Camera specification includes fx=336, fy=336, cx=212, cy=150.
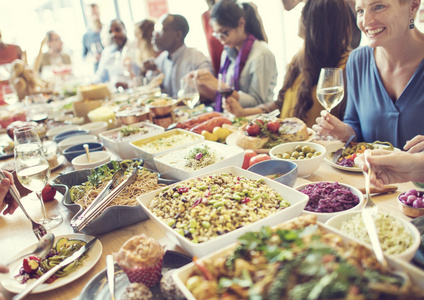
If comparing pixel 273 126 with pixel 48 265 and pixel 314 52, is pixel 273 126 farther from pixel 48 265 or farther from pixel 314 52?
pixel 48 265

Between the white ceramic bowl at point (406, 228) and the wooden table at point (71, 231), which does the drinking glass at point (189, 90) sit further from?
the white ceramic bowl at point (406, 228)

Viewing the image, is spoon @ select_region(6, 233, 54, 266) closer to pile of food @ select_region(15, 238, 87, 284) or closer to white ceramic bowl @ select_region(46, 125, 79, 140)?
pile of food @ select_region(15, 238, 87, 284)

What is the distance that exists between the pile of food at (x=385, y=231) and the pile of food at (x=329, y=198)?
16 cm

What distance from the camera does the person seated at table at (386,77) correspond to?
2049mm

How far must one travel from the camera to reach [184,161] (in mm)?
1886

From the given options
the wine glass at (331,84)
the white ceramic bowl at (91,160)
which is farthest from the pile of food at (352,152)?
the white ceramic bowl at (91,160)

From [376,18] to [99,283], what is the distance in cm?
208

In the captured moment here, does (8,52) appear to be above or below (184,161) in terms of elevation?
above

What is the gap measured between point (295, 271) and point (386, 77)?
204cm

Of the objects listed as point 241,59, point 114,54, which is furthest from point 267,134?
point 114,54

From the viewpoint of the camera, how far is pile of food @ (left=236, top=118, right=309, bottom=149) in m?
2.28

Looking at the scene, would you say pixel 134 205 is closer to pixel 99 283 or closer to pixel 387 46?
pixel 99 283

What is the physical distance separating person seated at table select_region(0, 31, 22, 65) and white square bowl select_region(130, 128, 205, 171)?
6.27 metres

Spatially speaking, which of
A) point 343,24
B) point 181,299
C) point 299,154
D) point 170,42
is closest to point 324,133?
point 299,154
